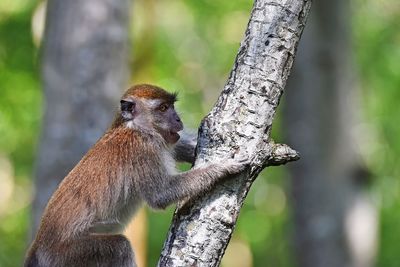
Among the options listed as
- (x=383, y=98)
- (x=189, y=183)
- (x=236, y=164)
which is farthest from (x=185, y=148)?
(x=383, y=98)

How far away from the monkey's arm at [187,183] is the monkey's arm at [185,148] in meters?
0.51

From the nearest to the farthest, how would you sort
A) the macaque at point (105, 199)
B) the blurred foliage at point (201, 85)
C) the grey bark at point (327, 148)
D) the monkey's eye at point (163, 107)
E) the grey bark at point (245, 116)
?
1. the grey bark at point (245, 116)
2. the macaque at point (105, 199)
3. the monkey's eye at point (163, 107)
4. the grey bark at point (327, 148)
5. the blurred foliage at point (201, 85)

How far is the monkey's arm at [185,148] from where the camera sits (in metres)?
6.91

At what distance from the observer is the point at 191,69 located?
32875 millimetres

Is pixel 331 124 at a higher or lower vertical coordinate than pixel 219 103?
higher

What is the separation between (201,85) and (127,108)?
83.2 ft

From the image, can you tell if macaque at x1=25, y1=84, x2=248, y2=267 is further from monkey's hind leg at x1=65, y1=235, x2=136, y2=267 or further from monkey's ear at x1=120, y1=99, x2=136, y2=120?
monkey's ear at x1=120, y1=99, x2=136, y2=120

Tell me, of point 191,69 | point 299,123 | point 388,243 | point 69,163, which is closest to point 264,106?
point 69,163

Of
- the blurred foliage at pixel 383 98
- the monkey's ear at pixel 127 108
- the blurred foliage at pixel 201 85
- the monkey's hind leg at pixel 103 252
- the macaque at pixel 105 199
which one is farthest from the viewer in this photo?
the blurred foliage at pixel 383 98

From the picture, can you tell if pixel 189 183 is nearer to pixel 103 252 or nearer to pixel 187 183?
pixel 187 183

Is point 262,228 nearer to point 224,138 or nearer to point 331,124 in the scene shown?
point 331,124

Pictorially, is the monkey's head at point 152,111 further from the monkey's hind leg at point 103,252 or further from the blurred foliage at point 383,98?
the blurred foliage at point 383,98

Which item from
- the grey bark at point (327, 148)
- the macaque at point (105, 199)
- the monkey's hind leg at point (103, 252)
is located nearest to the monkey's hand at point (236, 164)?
the macaque at point (105, 199)

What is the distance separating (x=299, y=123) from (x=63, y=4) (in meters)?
5.37
